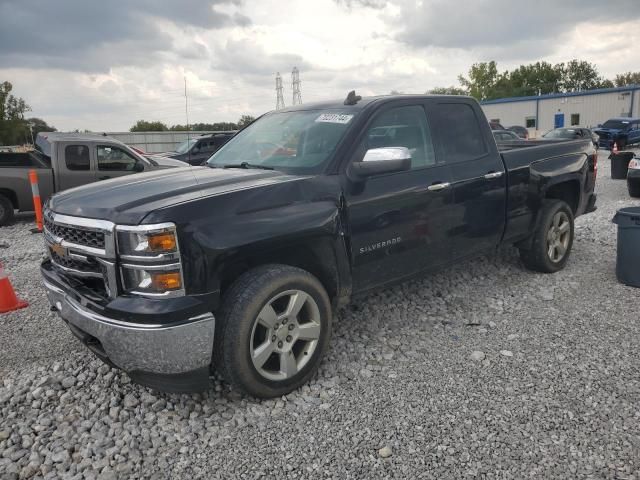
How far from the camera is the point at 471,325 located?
13.4ft

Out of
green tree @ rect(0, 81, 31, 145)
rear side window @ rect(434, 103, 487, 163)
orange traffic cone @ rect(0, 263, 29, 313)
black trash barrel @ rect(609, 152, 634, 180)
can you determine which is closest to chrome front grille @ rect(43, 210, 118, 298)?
orange traffic cone @ rect(0, 263, 29, 313)

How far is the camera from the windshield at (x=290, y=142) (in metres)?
3.45

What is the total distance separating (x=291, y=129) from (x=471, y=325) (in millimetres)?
2177

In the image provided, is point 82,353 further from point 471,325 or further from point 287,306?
point 471,325

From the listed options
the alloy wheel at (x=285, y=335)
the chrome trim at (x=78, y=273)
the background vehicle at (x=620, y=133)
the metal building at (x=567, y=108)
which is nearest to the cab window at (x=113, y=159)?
the chrome trim at (x=78, y=273)

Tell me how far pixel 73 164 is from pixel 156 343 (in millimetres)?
8386

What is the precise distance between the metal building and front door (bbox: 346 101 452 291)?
146 feet

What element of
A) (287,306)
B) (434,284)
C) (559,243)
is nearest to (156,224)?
(287,306)

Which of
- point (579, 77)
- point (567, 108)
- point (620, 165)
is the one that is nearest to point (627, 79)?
point (579, 77)

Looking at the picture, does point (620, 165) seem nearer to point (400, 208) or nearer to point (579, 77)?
point (400, 208)

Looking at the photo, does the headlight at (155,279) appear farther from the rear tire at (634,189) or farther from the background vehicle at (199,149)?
the background vehicle at (199,149)

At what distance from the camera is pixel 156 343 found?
253 cm

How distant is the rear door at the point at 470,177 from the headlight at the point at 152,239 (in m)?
2.28

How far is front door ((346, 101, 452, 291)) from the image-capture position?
133 inches
